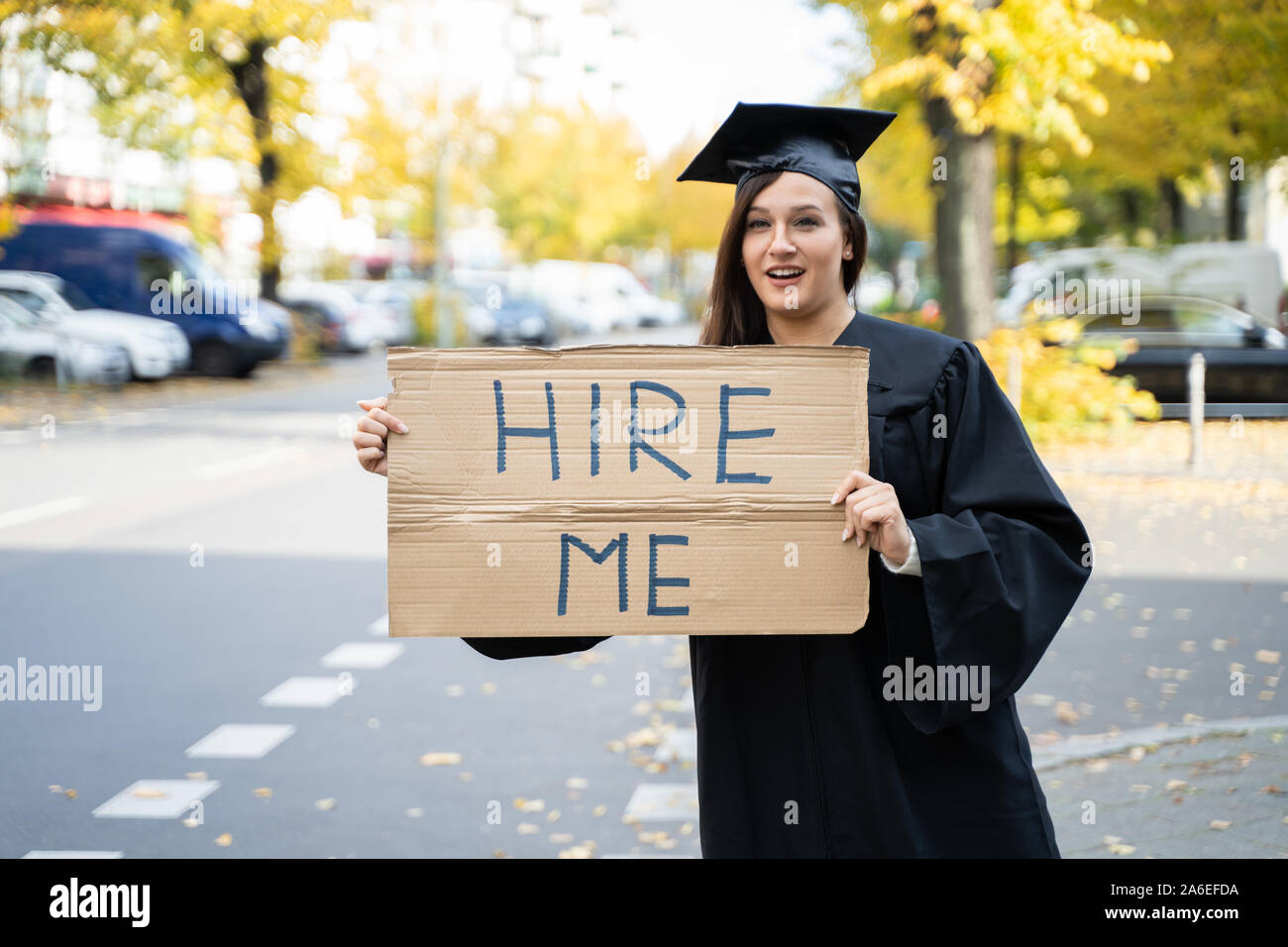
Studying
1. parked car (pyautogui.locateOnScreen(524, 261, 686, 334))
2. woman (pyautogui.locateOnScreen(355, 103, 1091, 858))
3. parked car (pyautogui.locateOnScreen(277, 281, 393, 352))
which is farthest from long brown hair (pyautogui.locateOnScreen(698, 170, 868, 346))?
parked car (pyautogui.locateOnScreen(524, 261, 686, 334))

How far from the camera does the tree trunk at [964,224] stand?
14859mm

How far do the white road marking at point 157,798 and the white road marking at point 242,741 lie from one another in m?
0.36

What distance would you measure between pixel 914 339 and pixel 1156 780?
356cm

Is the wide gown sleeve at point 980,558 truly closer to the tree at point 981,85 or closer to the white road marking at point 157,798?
the white road marking at point 157,798

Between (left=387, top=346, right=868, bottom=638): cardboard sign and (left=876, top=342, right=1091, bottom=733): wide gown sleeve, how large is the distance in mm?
136

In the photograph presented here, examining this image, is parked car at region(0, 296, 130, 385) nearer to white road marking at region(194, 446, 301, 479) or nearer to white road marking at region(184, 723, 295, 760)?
white road marking at region(194, 446, 301, 479)

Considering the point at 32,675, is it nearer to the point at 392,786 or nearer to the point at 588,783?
the point at 392,786

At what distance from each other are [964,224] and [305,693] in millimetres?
9844

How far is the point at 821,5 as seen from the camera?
978 inches

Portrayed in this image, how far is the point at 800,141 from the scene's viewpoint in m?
2.91

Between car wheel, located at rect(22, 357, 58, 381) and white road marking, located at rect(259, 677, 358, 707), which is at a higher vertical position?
car wheel, located at rect(22, 357, 58, 381)

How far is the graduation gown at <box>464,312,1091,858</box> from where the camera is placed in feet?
8.32
